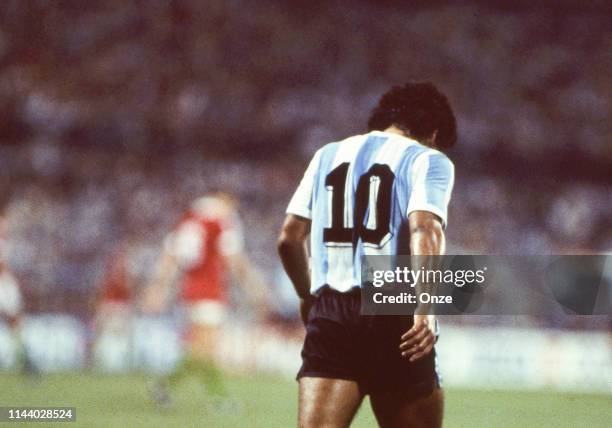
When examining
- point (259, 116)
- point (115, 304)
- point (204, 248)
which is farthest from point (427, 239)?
point (259, 116)

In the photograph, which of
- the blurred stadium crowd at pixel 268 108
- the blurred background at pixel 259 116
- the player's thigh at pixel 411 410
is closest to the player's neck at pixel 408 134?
the player's thigh at pixel 411 410

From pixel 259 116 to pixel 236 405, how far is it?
1314 centimetres

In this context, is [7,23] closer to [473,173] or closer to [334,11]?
[334,11]

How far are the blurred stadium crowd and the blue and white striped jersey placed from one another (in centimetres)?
1341

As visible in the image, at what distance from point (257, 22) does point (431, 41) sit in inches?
157

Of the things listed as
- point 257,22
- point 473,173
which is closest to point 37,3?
point 257,22

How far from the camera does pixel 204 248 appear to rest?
10391mm

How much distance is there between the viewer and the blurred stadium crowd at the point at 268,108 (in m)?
19.3

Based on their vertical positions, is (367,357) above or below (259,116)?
below

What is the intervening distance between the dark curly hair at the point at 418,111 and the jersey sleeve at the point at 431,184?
0.20m

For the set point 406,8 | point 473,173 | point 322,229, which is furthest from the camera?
point 406,8

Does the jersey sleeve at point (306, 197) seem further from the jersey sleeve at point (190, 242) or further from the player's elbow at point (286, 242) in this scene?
the jersey sleeve at point (190, 242)

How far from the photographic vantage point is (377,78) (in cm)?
Answer: 2286

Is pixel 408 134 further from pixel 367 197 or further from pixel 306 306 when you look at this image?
pixel 306 306
